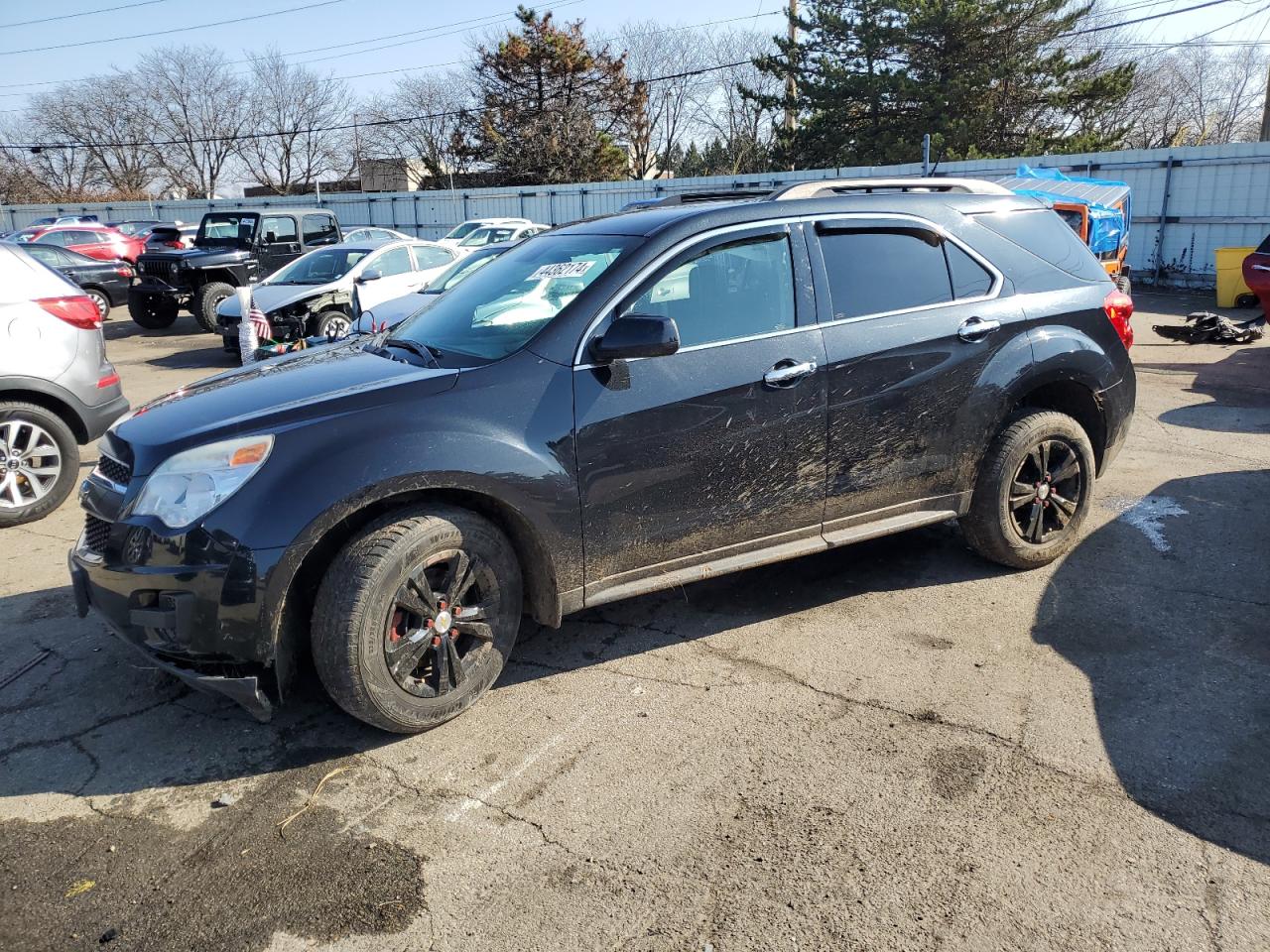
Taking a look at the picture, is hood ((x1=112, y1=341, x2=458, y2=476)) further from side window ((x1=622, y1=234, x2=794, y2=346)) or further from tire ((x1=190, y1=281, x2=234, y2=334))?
tire ((x1=190, y1=281, x2=234, y2=334))

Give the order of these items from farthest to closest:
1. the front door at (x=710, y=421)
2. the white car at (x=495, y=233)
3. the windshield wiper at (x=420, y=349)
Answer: the white car at (x=495, y=233), the windshield wiper at (x=420, y=349), the front door at (x=710, y=421)

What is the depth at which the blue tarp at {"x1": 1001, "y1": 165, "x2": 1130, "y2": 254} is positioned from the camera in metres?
13.8

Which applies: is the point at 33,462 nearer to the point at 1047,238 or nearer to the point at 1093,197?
the point at 1047,238

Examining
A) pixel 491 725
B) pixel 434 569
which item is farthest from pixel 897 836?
pixel 434 569

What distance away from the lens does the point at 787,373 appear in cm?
376

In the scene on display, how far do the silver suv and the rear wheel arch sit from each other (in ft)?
12.6

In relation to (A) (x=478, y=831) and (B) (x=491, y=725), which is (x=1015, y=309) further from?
(A) (x=478, y=831)

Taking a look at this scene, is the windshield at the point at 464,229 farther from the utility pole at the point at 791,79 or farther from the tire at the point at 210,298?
the utility pole at the point at 791,79

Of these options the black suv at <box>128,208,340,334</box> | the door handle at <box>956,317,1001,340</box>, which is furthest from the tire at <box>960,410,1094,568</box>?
the black suv at <box>128,208,340,334</box>

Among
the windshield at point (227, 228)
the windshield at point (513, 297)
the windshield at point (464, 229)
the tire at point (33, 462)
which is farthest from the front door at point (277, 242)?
the windshield at point (513, 297)

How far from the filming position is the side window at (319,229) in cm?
1709

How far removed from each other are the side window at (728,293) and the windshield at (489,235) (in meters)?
16.0

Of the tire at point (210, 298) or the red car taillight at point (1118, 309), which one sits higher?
the red car taillight at point (1118, 309)

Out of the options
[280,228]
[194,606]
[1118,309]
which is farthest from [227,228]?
[1118,309]
